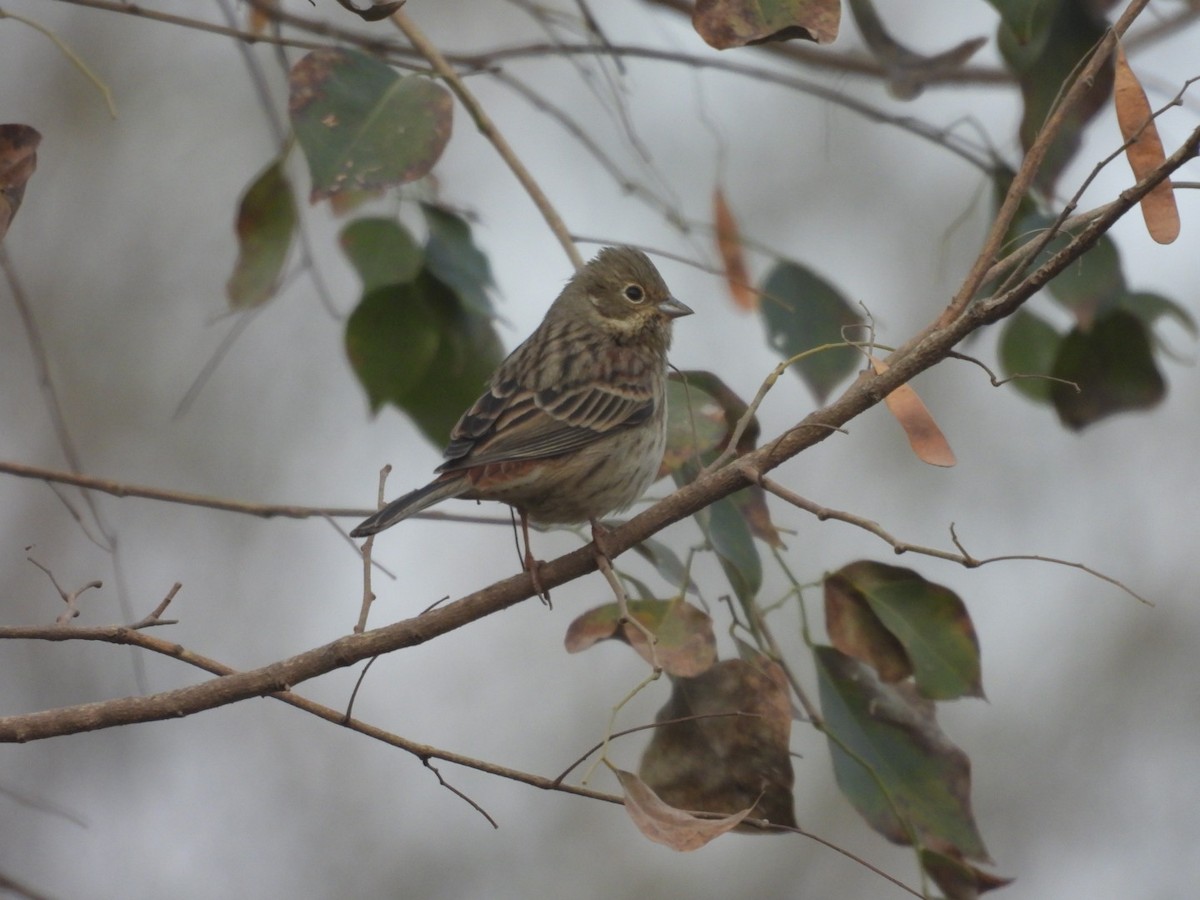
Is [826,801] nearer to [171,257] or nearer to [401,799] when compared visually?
[401,799]

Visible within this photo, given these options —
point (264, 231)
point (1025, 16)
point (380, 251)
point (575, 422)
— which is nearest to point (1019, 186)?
point (1025, 16)

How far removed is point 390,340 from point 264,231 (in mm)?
636

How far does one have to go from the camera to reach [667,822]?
8.93 ft

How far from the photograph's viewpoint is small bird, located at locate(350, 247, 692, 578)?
4.27 metres

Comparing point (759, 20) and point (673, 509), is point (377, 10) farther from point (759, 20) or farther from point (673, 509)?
point (673, 509)

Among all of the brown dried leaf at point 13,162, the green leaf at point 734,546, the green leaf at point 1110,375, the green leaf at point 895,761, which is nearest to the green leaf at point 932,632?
the green leaf at point 895,761

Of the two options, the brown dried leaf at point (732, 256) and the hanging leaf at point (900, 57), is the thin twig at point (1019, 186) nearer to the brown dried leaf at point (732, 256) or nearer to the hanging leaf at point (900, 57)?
the hanging leaf at point (900, 57)

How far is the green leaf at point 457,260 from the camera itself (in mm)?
4527

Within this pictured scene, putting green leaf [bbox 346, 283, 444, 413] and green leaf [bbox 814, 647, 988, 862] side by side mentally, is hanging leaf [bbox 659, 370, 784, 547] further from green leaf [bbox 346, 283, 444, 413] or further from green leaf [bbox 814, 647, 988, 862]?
green leaf [bbox 346, 283, 444, 413]

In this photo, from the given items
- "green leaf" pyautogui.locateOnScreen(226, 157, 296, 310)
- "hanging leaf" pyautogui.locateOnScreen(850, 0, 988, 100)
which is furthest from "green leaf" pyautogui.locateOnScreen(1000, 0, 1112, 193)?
"green leaf" pyautogui.locateOnScreen(226, 157, 296, 310)

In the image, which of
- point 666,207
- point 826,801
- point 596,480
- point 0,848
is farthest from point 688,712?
point 826,801

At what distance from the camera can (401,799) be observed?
9.67 meters

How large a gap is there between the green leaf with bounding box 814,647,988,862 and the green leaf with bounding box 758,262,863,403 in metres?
1.15

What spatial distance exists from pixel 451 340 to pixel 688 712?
1.77 metres
